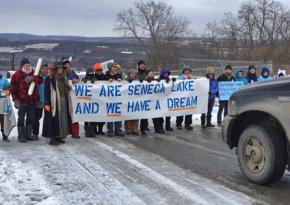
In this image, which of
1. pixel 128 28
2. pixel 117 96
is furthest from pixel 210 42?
pixel 117 96

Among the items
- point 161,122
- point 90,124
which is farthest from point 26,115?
point 161,122

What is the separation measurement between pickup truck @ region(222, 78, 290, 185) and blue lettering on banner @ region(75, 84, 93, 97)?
444cm

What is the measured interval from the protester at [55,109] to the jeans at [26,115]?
0.49 meters

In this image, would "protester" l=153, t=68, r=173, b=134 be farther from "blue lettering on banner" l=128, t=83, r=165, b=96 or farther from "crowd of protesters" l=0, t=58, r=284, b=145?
"blue lettering on banner" l=128, t=83, r=165, b=96

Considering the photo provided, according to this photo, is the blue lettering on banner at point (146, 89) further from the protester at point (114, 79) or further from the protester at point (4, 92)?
the protester at point (4, 92)

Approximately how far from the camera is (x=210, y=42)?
64.8 meters

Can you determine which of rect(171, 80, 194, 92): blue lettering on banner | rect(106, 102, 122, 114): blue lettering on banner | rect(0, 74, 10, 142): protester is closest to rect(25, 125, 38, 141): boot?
rect(0, 74, 10, 142): protester

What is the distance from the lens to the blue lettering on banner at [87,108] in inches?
441

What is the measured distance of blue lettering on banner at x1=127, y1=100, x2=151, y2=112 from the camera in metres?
11.8

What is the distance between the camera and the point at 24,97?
1048 centimetres

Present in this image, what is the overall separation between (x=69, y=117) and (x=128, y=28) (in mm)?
76666

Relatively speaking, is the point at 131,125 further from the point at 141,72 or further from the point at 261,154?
the point at 261,154

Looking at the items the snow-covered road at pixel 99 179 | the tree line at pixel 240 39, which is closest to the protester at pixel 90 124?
the snow-covered road at pixel 99 179

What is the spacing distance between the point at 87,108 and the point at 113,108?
60 centimetres
